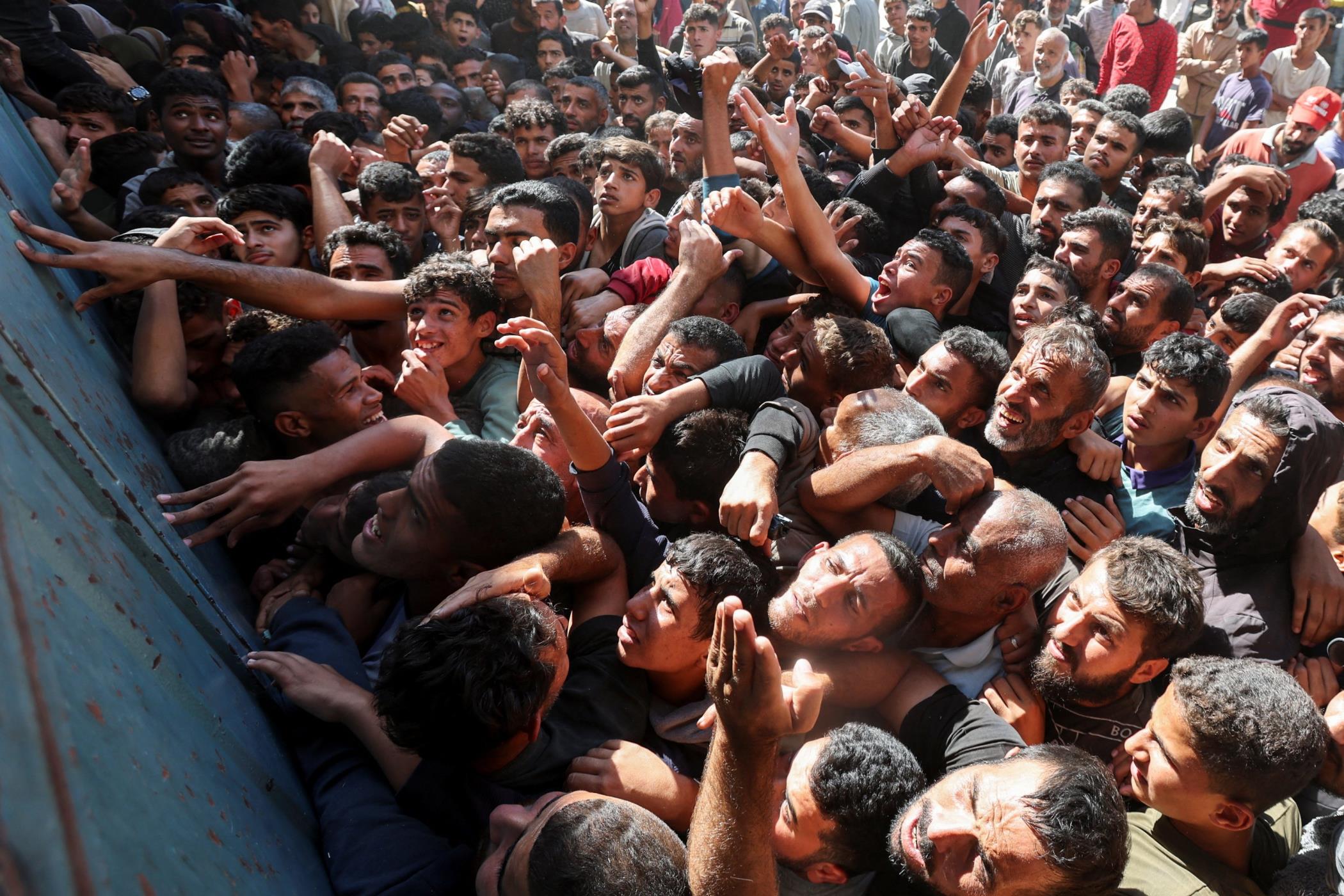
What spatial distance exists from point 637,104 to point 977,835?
260 inches

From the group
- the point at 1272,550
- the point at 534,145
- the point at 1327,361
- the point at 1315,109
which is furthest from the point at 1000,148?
the point at 1272,550

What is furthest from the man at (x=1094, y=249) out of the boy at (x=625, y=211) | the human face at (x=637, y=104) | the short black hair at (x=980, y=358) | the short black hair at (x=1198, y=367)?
the human face at (x=637, y=104)

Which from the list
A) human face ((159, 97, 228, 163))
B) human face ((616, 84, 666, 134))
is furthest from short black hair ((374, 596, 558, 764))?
human face ((616, 84, 666, 134))

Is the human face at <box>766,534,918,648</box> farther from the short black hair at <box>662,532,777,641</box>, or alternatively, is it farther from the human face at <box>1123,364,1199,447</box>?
the human face at <box>1123,364,1199,447</box>

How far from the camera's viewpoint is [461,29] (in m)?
8.74

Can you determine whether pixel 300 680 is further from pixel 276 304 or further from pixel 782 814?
pixel 276 304

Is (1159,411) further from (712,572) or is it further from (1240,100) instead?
(1240,100)

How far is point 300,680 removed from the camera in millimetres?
2078

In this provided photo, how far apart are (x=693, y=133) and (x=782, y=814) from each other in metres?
4.75

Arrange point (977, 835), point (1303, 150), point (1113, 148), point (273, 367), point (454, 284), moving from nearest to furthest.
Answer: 1. point (977, 835)
2. point (273, 367)
3. point (454, 284)
4. point (1113, 148)
5. point (1303, 150)

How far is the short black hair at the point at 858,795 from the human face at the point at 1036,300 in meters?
2.50

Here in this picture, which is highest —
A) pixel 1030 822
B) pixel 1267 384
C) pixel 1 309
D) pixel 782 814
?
pixel 1 309

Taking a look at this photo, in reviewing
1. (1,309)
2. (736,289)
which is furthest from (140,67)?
(1,309)

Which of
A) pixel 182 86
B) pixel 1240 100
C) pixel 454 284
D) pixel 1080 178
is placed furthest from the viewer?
pixel 1240 100
